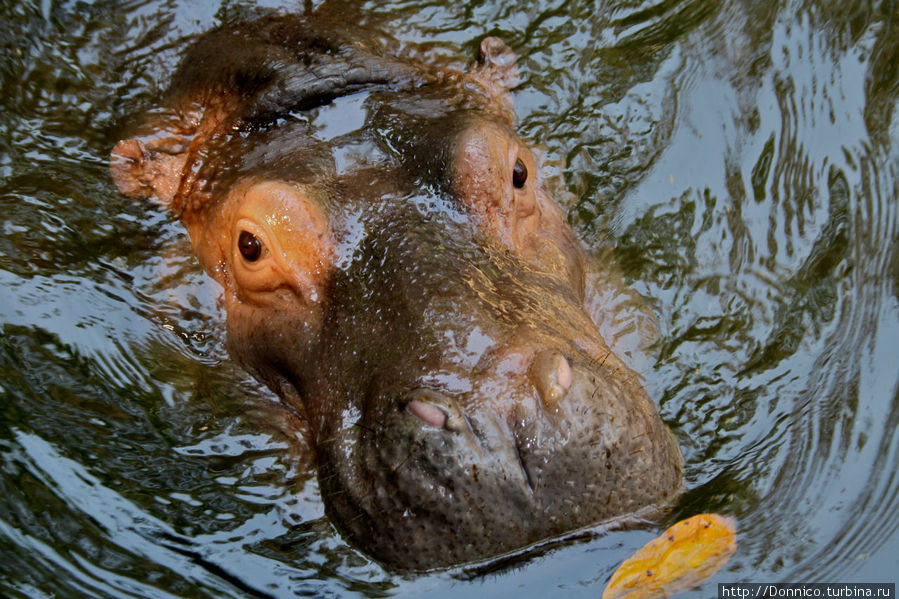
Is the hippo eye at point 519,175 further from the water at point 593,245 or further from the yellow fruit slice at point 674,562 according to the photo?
the yellow fruit slice at point 674,562

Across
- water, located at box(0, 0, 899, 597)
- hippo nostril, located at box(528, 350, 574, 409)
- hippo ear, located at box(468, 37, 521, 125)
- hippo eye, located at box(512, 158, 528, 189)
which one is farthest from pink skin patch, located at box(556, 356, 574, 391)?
hippo ear, located at box(468, 37, 521, 125)

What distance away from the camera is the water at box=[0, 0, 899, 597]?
13.6ft

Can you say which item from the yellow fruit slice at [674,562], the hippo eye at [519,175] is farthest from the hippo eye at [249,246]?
the yellow fruit slice at [674,562]

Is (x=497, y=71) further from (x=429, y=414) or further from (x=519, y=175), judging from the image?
(x=429, y=414)

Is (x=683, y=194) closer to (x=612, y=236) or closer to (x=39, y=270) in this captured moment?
(x=612, y=236)

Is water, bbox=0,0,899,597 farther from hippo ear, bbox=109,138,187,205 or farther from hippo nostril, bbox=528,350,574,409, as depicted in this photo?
hippo nostril, bbox=528,350,574,409

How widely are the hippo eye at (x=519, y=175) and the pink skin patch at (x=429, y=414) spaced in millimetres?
1683

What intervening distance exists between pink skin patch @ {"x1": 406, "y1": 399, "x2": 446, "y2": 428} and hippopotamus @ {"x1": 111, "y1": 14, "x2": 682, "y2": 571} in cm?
1

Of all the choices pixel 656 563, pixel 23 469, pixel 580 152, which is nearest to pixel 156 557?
pixel 23 469

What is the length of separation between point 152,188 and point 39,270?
711 millimetres

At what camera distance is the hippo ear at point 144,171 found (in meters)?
5.43

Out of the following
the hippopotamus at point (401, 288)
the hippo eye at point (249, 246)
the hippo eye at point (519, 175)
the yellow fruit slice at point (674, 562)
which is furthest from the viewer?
the hippo eye at point (519, 175)

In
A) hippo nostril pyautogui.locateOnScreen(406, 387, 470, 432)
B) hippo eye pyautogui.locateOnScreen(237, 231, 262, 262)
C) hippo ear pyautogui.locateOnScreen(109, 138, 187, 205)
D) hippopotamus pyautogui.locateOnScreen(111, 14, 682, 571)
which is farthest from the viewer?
hippo ear pyautogui.locateOnScreen(109, 138, 187, 205)

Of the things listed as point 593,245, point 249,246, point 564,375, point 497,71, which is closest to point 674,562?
point 564,375
